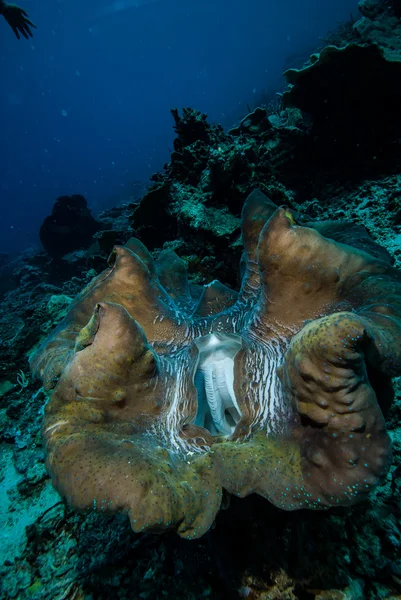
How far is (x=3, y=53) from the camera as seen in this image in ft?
258

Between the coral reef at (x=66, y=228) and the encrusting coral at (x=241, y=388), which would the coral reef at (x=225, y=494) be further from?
the coral reef at (x=66, y=228)

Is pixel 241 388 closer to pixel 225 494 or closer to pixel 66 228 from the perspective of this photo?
pixel 225 494

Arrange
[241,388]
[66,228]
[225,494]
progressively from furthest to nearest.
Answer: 1. [66,228]
2. [241,388]
3. [225,494]

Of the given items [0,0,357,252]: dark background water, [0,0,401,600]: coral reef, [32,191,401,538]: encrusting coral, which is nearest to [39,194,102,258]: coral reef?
[0,0,401,600]: coral reef

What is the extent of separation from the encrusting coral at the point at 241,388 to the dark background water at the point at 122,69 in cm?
8461

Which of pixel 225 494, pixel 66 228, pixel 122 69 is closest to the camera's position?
pixel 225 494

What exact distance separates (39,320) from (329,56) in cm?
536

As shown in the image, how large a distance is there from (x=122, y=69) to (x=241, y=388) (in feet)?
561

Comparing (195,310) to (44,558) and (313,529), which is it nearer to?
(313,529)

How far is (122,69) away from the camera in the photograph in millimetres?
Answer: 135000

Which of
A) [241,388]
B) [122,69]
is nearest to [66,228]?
[241,388]

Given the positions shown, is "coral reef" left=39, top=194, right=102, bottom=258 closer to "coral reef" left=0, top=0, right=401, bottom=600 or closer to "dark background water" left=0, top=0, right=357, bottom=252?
"coral reef" left=0, top=0, right=401, bottom=600

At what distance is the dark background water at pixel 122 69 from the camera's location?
85.9 metres

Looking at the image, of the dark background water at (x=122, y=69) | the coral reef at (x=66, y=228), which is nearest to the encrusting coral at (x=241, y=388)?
the coral reef at (x=66, y=228)
